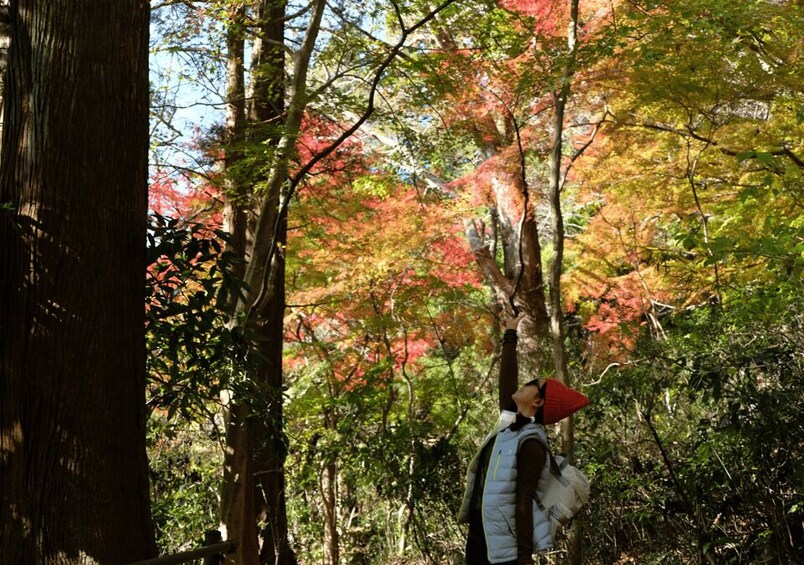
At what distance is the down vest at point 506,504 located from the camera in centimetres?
301

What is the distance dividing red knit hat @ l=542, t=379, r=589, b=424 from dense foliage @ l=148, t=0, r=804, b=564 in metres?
1.52

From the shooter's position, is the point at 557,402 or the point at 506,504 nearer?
the point at 506,504

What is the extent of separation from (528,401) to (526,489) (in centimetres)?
38

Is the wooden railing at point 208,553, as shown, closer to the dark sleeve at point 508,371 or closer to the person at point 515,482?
the person at point 515,482

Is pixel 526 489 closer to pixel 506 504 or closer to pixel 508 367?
pixel 506 504

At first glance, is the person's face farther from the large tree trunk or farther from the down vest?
the large tree trunk

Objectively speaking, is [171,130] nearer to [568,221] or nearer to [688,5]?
[688,5]

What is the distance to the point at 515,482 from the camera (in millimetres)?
3068

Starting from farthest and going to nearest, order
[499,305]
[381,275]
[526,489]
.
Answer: [499,305]
[381,275]
[526,489]

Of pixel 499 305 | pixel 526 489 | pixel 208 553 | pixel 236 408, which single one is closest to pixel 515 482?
pixel 526 489

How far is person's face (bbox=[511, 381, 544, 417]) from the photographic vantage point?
3262 mm

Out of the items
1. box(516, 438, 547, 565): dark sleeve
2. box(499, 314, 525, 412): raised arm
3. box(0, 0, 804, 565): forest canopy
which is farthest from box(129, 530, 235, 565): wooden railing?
box(499, 314, 525, 412): raised arm

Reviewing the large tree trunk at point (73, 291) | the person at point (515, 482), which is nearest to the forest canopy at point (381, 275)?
the large tree trunk at point (73, 291)

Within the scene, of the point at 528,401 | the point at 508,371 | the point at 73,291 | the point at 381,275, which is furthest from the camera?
the point at 381,275
